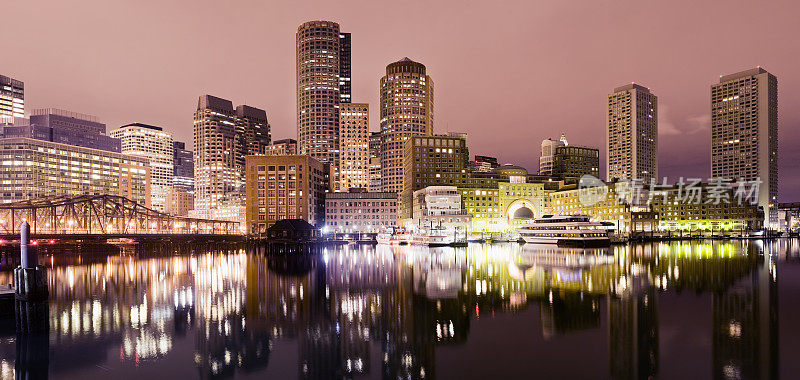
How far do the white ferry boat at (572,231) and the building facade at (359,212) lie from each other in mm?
78859

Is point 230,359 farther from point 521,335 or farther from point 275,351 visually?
point 521,335

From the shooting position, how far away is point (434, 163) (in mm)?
184875

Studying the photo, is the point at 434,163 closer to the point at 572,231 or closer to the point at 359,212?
the point at 359,212

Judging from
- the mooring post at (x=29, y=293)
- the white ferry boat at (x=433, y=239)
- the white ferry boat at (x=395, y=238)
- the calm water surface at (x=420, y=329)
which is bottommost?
the white ferry boat at (x=395, y=238)

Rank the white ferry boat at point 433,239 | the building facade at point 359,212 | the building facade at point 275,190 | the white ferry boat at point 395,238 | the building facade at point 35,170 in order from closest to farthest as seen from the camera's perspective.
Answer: the white ferry boat at point 433,239, the white ferry boat at point 395,238, the building facade at point 275,190, the building facade at point 35,170, the building facade at point 359,212

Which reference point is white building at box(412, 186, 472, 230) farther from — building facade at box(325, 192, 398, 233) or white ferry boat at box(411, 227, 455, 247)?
building facade at box(325, 192, 398, 233)

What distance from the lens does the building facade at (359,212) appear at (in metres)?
190

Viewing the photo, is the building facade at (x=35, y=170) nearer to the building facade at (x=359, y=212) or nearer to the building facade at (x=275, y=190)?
the building facade at (x=275, y=190)

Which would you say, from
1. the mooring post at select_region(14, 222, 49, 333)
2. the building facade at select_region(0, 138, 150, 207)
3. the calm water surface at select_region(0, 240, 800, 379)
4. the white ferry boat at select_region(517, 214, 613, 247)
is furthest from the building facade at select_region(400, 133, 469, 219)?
the mooring post at select_region(14, 222, 49, 333)

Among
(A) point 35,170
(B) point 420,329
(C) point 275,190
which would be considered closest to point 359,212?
(C) point 275,190

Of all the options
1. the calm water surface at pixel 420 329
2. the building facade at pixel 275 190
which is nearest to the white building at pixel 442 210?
the building facade at pixel 275 190

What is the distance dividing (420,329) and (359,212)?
168m

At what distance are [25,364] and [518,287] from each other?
109 ft

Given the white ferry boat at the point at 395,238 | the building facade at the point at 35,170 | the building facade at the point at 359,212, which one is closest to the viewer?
the white ferry boat at the point at 395,238
